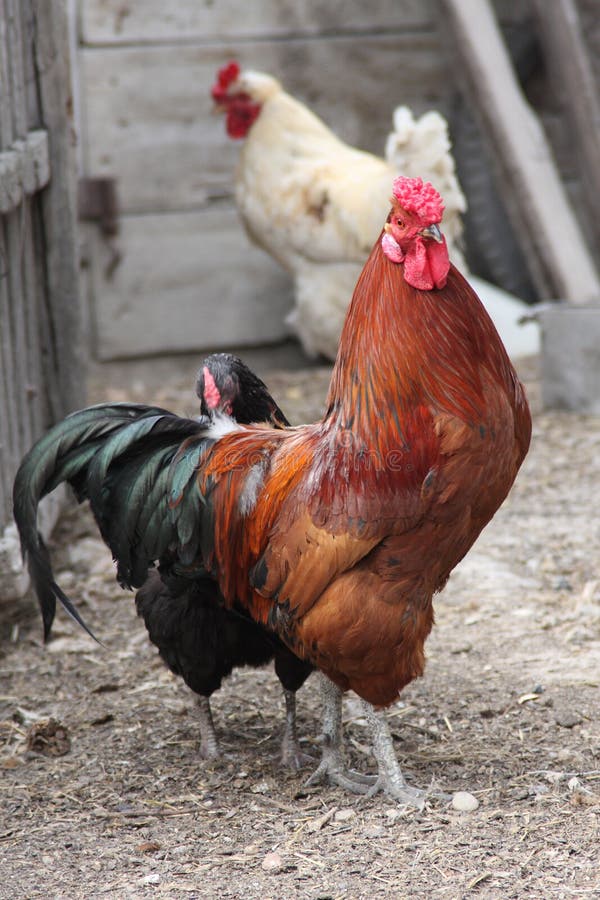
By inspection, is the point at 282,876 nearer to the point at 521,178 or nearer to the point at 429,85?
the point at 521,178

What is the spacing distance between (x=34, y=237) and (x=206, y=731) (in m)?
2.59

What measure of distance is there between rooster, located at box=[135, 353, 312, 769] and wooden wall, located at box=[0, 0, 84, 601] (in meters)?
0.79

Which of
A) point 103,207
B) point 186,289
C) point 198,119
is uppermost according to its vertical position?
point 198,119

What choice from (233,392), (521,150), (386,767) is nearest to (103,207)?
(521,150)

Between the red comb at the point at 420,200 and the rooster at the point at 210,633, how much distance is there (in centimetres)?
84

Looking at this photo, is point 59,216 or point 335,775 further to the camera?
point 59,216

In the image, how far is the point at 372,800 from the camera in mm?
3160

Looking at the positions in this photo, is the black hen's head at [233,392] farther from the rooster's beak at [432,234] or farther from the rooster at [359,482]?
the rooster's beak at [432,234]

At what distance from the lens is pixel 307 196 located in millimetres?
6805

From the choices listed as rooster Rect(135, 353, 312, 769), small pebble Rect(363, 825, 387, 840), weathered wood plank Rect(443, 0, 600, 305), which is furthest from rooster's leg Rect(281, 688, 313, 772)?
weathered wood plank Rect(443, 0, 600, 305)

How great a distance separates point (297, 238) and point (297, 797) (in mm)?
4338

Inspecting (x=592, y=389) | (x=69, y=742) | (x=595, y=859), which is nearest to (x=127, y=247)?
(x=592, y=389)

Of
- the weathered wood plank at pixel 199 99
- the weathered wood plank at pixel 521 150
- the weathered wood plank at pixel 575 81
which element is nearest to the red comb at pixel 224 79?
the weathered wood plank at pixel 199 99

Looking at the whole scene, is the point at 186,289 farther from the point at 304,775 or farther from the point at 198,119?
the point at 304,775
